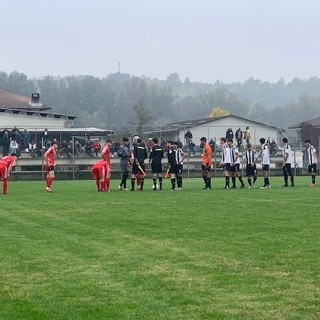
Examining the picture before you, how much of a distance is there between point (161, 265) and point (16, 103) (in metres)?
76.0

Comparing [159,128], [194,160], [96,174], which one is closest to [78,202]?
[96,174]

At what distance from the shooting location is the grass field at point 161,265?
9.04 meters

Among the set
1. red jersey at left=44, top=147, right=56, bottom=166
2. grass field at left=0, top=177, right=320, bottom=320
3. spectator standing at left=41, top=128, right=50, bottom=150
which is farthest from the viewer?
spectator standing at left=41, top=128, right=50, bottom=150

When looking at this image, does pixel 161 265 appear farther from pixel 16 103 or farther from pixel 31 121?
pixel 16 103

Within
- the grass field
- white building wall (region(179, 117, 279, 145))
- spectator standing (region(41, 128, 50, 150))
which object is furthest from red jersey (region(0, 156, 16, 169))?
white building wall (region(179, 117, 279, 145))

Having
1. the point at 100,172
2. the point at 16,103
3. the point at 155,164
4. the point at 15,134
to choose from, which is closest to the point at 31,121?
the point at 16,103

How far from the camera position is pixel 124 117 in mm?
164125

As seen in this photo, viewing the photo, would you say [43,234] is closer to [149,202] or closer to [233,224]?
[233,224]

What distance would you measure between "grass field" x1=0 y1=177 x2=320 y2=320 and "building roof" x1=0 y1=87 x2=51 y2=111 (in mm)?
63906

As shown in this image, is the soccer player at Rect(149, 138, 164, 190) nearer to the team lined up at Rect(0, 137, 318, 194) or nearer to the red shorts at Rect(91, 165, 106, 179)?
the team lined up at Rect(0, 137, 318, 194)

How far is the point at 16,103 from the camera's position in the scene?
86.4 metres

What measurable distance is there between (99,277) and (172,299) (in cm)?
170

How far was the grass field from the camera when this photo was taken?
904cm

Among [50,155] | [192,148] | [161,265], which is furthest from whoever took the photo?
[192,148]
